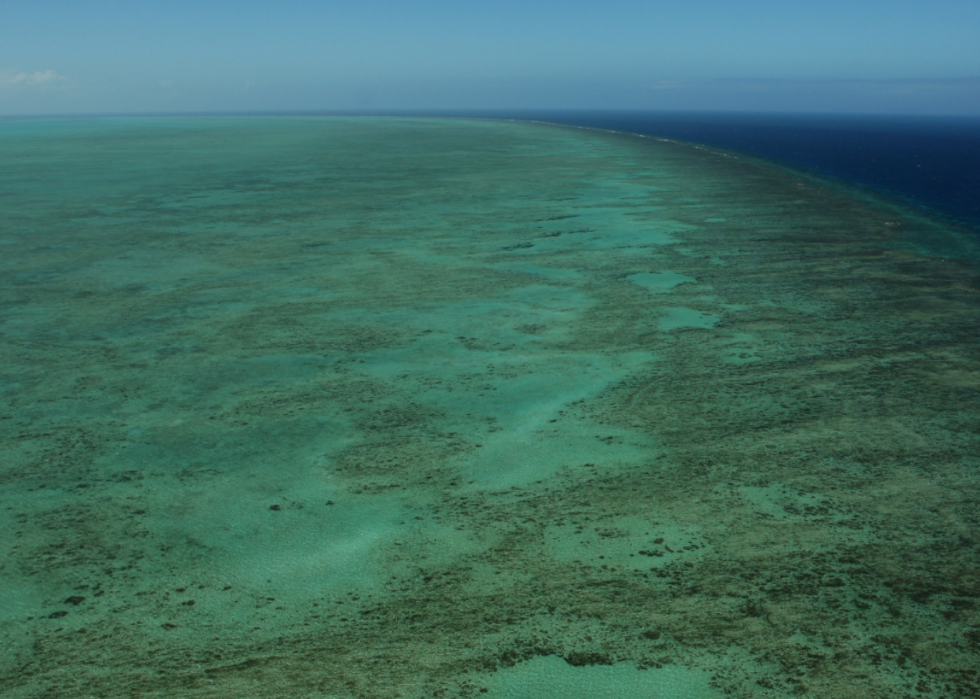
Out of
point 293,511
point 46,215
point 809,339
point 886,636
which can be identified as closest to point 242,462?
point 293,511

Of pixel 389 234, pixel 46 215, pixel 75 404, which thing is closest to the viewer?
pixel 75 404

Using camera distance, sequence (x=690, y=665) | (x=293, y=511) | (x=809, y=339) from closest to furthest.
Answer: (x=690, y=665), (x=293, y=511), (x=809, y=339)

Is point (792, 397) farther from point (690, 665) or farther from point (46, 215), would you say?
point (46, 215)

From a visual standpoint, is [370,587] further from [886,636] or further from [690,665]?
→ [886,636]

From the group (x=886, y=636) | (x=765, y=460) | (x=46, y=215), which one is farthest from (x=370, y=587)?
(x=46, y=215)

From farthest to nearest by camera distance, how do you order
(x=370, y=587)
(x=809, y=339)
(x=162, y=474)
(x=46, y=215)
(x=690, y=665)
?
(x=46, y=215), (x=809, y=339), (x=162, y=474), (x=370, y=587), (x=690, y=665)

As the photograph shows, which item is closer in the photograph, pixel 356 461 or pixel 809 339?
pixel 356 461
